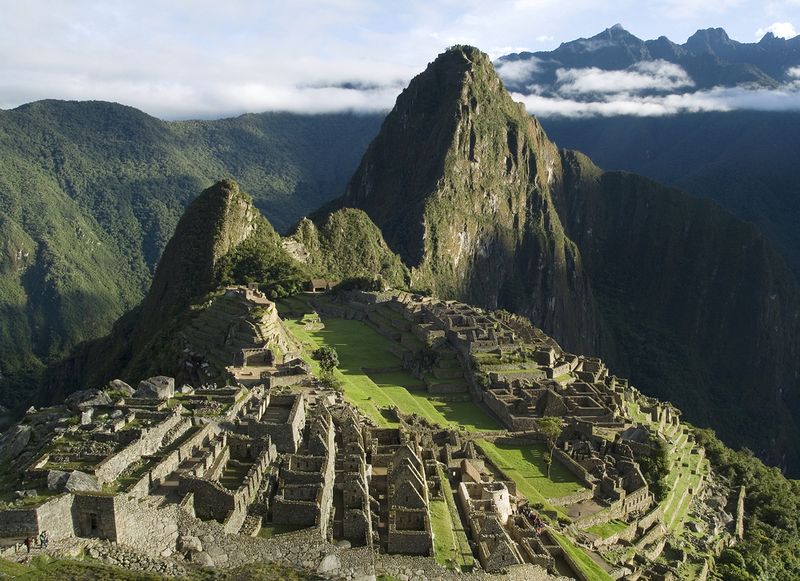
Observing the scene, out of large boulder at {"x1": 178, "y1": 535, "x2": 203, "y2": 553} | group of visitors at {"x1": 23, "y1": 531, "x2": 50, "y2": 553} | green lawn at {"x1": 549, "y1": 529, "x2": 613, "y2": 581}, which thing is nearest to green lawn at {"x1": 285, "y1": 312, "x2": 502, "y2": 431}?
green lawn at {"x1": 549, "y1": 529, "x2": 613, "y2": 581}

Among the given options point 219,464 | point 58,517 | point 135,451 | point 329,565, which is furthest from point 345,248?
point 58,517

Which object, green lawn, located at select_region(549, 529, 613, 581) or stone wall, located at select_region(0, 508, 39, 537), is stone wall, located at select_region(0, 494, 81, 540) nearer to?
stone wall, located at select_region(0, 508, 39, 537)

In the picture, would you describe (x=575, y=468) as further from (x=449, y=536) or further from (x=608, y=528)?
(x=449, y=536)

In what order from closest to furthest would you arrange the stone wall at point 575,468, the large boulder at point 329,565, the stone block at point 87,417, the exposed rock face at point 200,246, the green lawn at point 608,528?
1. the large boulder at point 329,565
2. the stone block at point 87,417
3. the green lawn at point 608,528
4. the stone wall at point 575,468
5. the exposed rock face at point 200,246

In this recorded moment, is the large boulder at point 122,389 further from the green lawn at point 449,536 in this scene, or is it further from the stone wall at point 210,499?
the green lawn at point 449,536

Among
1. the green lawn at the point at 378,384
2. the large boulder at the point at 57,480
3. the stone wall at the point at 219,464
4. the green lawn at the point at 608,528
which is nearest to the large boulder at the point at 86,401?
the stone wall at the point at 219,464

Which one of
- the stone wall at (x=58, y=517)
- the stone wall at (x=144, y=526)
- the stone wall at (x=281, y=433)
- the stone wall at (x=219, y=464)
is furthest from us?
the stone wall at (x=281, y=433)
